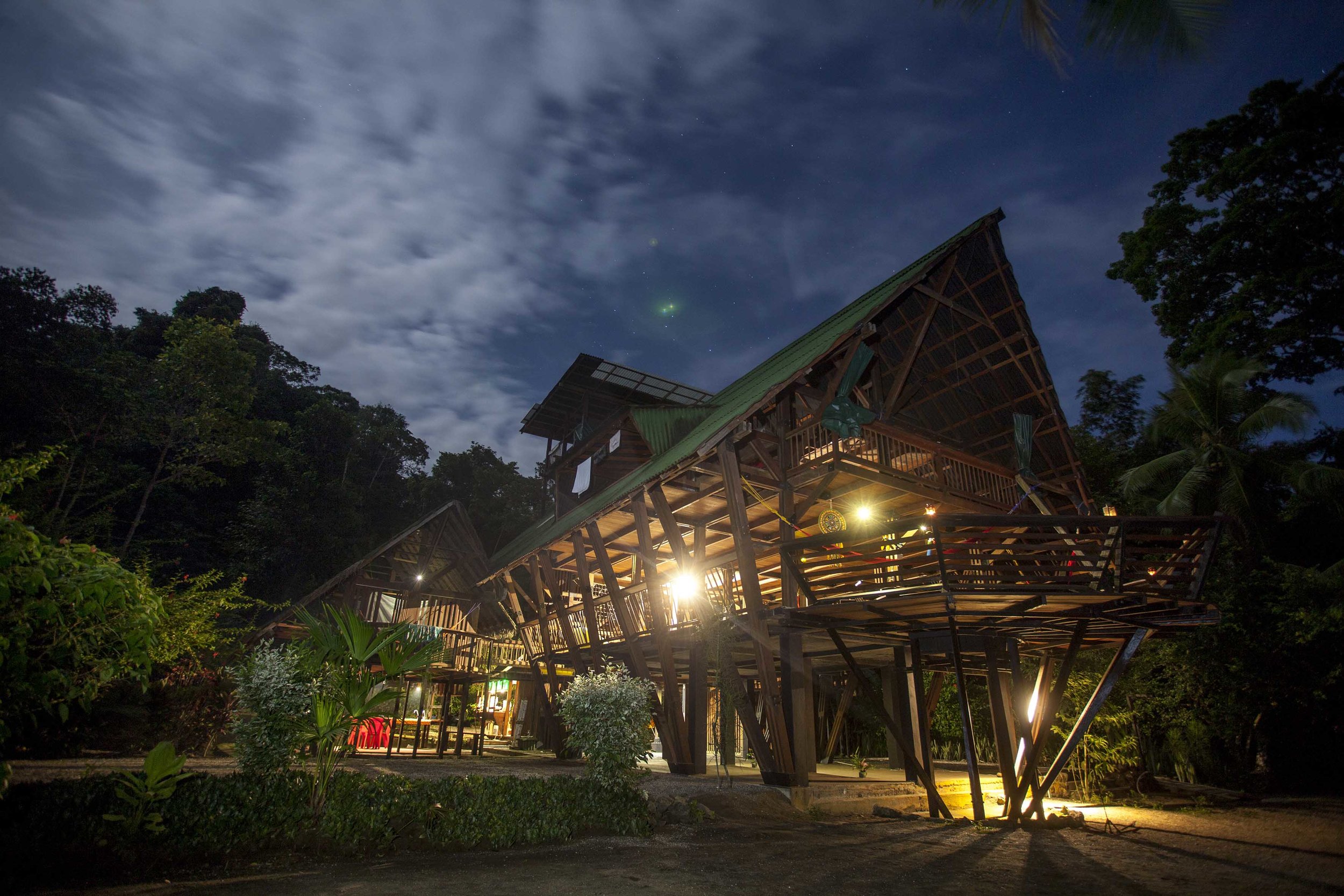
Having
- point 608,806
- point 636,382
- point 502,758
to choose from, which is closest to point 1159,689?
point 608,806

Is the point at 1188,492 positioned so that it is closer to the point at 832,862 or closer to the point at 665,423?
the point at 665,423

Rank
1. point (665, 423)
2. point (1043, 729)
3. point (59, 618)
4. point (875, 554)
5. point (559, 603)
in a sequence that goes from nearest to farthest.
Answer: point (59, 618) → point (875, 554) → point (1043, 729) → point (559, 603) → point (665, 423)

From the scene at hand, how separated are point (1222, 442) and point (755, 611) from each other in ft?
67.0

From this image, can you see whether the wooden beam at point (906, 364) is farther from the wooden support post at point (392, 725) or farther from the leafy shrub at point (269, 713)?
the wooden support post at point (392, 725)

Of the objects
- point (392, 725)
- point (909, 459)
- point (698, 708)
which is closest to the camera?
point (698, 708)

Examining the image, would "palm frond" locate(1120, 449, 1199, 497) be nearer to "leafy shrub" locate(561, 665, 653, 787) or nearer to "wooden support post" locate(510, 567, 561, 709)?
"wooden support post" locate(510, 567, 561, 709)

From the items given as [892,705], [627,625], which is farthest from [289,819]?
[892,705]

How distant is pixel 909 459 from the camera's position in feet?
52.4

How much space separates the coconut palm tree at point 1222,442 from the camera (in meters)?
19.8

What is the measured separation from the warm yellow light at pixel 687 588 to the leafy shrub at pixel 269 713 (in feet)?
24.5

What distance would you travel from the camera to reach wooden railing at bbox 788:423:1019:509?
13.6 meters

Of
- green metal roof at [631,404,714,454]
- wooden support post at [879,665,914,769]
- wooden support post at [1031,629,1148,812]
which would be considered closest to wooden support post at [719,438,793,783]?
wooden support post at [879,665,914,769]

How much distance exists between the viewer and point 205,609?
13.1 meters

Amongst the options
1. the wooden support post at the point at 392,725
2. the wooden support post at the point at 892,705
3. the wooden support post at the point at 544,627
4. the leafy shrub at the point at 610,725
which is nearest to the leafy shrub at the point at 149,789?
the leafy shrub at the point at 610,725
